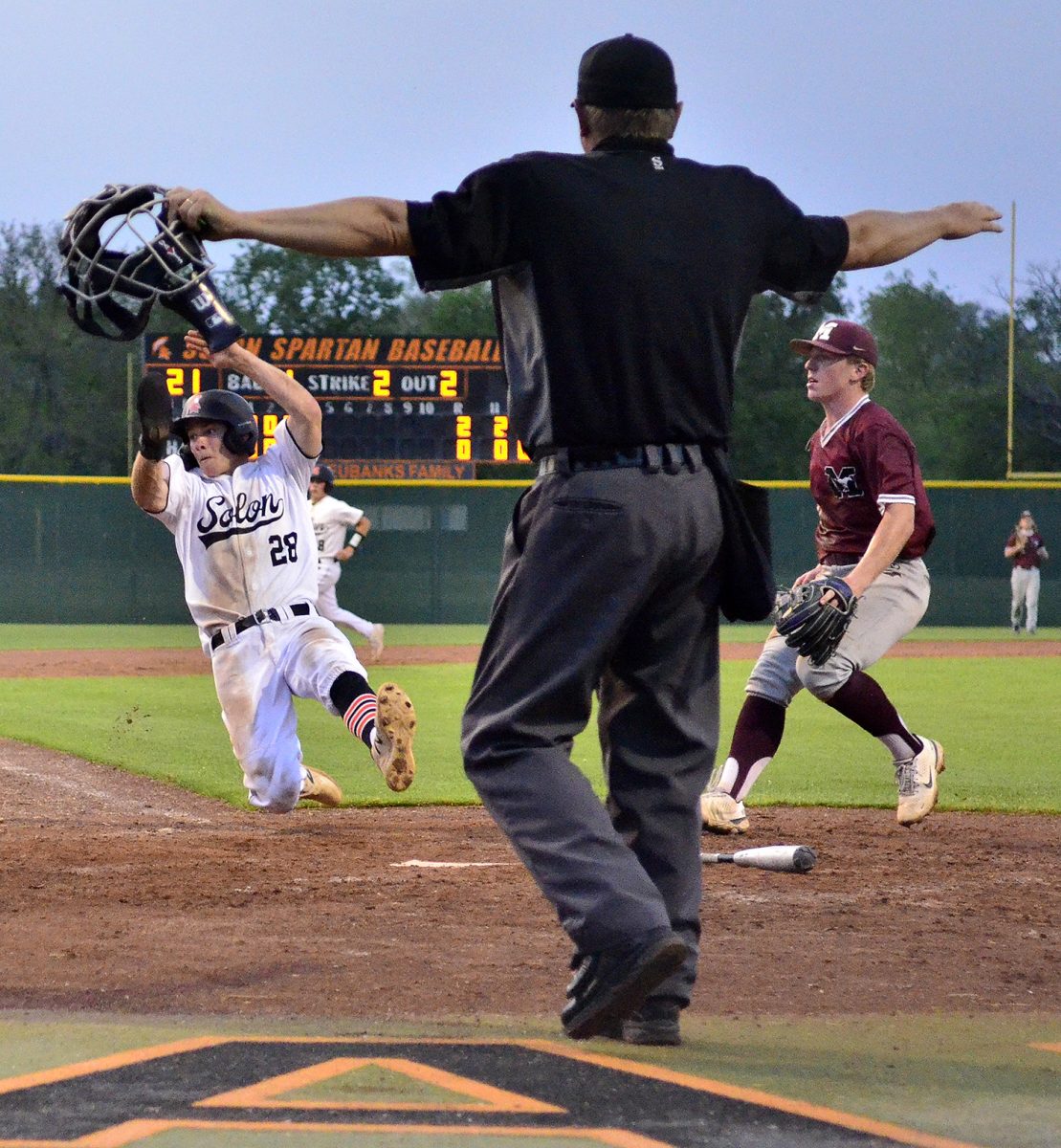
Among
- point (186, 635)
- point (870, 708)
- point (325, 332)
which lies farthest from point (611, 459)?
point (325, 332)

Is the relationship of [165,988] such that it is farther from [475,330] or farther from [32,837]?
[475,330]

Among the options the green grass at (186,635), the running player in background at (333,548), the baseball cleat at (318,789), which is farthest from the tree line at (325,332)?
the baseball cleat at (318,789)

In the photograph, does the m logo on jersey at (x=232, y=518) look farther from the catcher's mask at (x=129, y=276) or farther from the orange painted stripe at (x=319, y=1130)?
the orange painted stripe at (x=319, y=1130)

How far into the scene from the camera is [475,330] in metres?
50.8

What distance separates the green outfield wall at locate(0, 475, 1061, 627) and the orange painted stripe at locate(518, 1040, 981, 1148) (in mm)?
19656

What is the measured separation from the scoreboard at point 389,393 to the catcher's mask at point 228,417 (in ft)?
48.6

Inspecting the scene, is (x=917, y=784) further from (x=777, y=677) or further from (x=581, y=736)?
(x=581, y=736)

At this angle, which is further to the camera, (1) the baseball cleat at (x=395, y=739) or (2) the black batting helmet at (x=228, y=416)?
(2) the black batting helmet at (x=228, y=416)

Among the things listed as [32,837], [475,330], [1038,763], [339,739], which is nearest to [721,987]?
[32,837]

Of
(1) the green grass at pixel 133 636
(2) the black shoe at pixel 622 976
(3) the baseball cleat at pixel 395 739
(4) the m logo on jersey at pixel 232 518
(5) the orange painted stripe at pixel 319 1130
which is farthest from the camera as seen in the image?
(1) the green grass at pixel 133 636

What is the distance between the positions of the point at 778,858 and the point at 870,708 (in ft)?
2.72

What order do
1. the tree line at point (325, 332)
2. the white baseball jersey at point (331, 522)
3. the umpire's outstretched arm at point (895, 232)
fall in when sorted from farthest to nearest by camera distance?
the tree line at point (325, 332) → the white baseball jersey at point (331, 522) → the umpire's outstretched arm at point (895, 232)

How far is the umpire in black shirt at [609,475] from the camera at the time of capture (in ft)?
9.89

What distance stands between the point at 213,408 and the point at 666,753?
3.45 m
